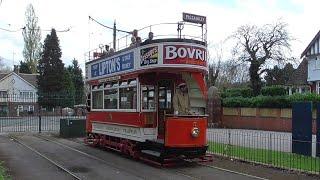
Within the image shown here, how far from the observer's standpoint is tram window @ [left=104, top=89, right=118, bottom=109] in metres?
19.6

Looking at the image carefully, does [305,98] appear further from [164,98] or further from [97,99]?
[164,98]

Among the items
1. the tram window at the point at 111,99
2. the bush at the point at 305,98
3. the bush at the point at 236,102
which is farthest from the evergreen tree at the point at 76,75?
the tram window at the point at 111,99

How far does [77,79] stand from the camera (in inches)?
3447

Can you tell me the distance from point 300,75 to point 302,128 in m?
44.9

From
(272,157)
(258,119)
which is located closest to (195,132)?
(272,157)

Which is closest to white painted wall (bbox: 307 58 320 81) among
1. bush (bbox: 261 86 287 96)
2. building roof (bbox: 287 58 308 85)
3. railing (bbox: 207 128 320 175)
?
building roof (bbox: 287 58 308 85)

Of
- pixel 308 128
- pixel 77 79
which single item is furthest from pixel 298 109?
pixel 77 79

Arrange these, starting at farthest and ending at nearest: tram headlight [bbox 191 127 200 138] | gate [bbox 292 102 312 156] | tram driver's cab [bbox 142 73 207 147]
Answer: gate [bbox 292 102 312 156] → tram headlight [bbox 191 127 200 138] → tram driver's cab [bbox 142 73 207 147]

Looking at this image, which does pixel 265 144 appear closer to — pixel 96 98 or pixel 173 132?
pixel 173 132

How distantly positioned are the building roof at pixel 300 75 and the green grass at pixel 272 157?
41.0 meters

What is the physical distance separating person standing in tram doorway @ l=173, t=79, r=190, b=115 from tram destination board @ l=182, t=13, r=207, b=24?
2241 millimetres

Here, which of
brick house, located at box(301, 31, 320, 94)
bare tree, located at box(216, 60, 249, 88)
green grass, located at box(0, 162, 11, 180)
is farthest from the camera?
bare tree, located at box(216, 60, 249, 88)

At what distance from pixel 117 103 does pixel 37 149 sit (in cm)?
488

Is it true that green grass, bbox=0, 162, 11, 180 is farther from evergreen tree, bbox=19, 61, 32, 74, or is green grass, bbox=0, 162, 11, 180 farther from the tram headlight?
evergreen tree, bbox=19, 61, 32, 74
